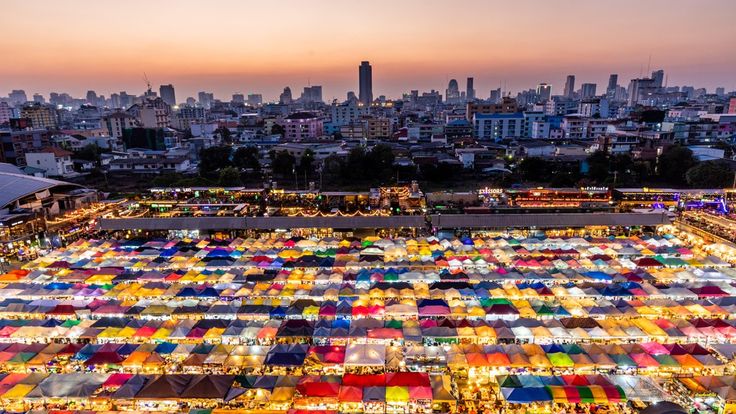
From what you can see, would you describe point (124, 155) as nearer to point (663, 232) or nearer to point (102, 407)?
point (102, 407)

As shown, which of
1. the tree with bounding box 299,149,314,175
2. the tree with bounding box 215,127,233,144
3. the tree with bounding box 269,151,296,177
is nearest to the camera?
the tree with bounding box 299,149,314,175

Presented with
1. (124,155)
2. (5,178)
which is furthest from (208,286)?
(124,155)

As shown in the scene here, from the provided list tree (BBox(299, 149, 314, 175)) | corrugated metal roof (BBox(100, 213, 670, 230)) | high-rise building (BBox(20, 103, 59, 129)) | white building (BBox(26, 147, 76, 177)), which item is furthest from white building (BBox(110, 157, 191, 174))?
high-rise building (BBox(20, 103, 59, 129))

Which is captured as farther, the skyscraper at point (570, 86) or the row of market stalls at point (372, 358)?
the skyscraper at point (570, 86)

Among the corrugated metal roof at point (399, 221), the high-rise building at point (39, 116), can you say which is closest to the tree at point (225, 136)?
the high-rise building at point (39, 116)

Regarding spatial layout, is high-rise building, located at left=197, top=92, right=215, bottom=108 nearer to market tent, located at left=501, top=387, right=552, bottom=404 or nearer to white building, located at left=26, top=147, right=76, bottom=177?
white building, located at left=26, top=147, right=76, bottom=177

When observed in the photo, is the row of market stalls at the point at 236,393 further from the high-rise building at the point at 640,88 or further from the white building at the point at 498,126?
the high-rise building at the point at 640,88
